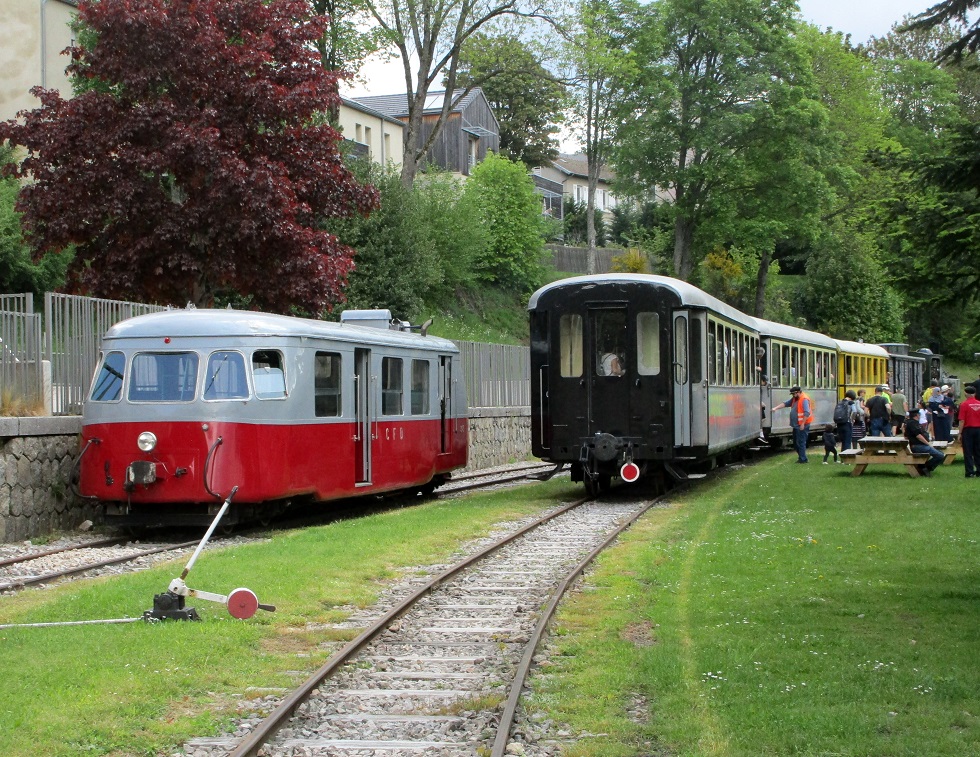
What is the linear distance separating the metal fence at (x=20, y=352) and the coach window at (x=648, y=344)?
27.9ft

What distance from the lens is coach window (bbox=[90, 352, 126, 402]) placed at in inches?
603

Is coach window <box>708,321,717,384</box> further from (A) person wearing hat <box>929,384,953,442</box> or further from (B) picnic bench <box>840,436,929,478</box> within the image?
(A) person wearing hat <box>929,384,953,442</box>

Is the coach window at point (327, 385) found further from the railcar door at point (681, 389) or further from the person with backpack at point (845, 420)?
the person with backpack at point (845, 420)

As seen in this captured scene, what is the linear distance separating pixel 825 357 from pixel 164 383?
84.2 feet

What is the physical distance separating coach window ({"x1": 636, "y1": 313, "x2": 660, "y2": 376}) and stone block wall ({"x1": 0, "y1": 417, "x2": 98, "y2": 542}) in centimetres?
807

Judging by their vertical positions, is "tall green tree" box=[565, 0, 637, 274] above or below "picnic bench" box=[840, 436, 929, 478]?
above

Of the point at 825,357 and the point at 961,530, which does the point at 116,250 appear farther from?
the point at 825,357

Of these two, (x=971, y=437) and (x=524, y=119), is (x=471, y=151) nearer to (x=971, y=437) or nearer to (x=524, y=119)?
(x=524, y=119)

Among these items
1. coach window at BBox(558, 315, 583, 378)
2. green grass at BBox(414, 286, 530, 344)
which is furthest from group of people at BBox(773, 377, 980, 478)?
green grass at BBox(414, 286, 530, 344)

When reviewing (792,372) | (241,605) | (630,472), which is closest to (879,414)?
(792,372)

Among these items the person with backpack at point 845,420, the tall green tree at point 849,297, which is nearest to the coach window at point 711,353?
the person with backpack at point 845,420

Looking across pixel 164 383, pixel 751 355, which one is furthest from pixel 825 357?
pixel 164 383

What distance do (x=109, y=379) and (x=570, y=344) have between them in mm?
7455

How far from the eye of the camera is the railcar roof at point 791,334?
29487mm
